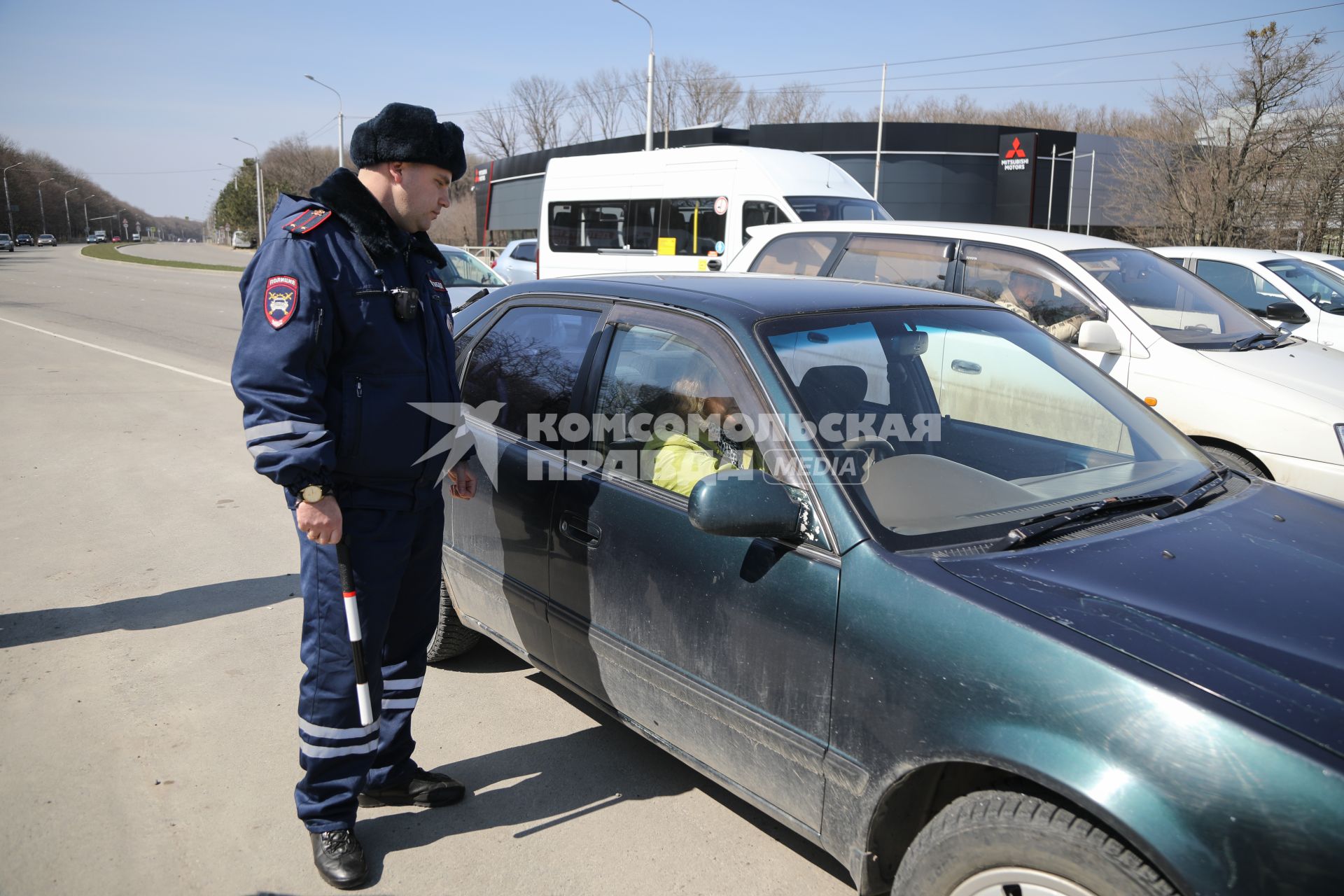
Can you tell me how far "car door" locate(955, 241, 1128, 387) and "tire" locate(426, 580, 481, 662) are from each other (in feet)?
12.0

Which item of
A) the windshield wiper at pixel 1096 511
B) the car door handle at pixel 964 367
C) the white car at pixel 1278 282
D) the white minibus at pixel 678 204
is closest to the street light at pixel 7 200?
the white minibus at pixel 678 204

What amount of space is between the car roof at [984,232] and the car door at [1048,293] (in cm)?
12

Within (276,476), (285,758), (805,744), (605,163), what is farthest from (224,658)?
(605,163)

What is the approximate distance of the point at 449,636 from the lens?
389cm

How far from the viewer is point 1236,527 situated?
2377 millimetres

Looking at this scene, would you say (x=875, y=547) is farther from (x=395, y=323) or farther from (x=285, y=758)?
(x=285, y=758)

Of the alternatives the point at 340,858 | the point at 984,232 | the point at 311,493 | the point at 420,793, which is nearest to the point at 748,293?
the point at 311,493

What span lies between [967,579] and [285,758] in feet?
7.95

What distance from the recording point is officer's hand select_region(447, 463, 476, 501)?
316 cm

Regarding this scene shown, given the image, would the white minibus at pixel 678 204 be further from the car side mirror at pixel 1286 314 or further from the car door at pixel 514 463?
the car door at pixel 514 463

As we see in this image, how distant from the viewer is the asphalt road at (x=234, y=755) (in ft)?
8.70

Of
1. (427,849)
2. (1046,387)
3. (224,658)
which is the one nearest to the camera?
(427,849)

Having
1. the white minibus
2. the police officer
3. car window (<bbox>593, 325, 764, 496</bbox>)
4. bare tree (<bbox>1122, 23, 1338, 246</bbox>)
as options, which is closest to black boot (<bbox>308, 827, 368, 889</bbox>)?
the police officer

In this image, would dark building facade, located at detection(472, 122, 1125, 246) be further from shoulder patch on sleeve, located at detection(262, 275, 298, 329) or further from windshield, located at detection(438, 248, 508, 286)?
shoulder patch on sleeve, located at detection(262, 275, 298, 329)
